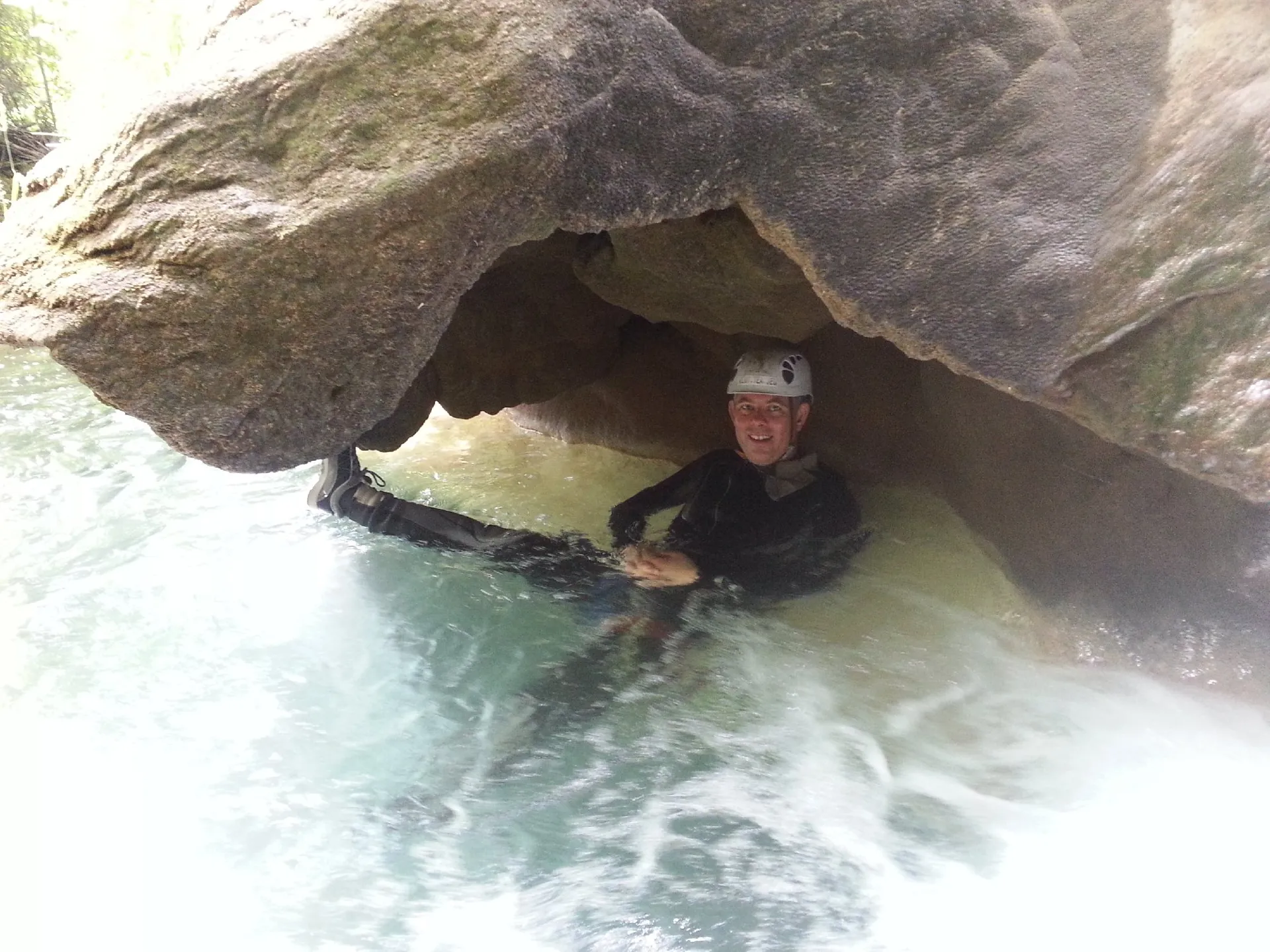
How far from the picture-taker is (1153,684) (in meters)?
2.82

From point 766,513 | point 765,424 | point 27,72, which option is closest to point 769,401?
point 765,424

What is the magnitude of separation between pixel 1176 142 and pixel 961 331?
0.71 metres

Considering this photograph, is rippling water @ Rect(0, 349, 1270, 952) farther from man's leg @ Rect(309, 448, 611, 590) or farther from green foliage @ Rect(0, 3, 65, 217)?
green foliage @ Rect(0, 3, 65, 217)

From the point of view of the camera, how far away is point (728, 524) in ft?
12.3

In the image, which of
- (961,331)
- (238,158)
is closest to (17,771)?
(238,158)

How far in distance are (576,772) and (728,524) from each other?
146 centimetres

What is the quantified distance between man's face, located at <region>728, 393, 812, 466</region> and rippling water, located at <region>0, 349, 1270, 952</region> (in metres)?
0.60

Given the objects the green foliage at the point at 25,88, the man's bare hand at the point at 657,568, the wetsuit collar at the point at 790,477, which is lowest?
the man's bare hand at the point at 657,568

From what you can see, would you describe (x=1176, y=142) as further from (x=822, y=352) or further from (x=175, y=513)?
(x=175, y=513)

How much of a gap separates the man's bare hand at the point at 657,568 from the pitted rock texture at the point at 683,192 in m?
1.62

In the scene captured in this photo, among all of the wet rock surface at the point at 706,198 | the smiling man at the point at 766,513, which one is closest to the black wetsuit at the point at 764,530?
the smiling man at the point at 766,513

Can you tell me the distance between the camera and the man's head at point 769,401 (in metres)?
3.60

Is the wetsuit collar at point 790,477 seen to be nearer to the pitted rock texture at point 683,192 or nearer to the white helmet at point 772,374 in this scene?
the white helmet at point 772,374

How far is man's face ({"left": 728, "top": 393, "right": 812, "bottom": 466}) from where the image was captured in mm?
3609
